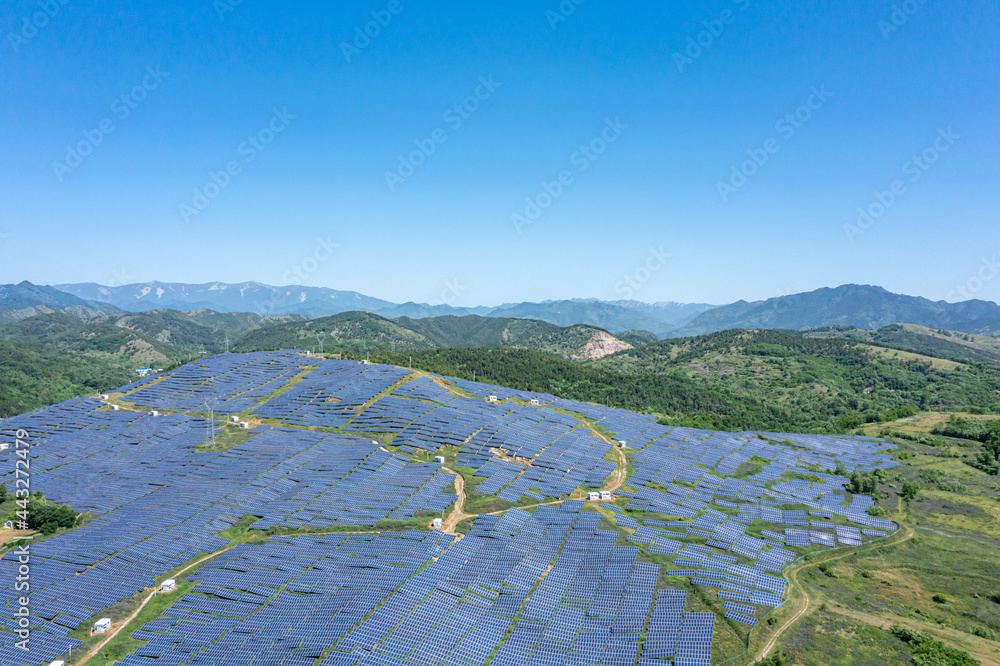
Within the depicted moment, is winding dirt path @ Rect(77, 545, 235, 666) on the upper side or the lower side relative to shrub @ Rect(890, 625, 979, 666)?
lower

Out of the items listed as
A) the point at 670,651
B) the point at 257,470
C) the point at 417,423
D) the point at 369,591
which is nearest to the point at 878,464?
the point at 670,651

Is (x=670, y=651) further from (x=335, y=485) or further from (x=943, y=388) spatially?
(x=943, y=388)

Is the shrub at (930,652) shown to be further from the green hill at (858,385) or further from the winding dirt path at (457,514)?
the green hill at (858,385)

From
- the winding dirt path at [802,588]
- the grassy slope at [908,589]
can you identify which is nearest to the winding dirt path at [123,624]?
the winding dirt path at [802,588]

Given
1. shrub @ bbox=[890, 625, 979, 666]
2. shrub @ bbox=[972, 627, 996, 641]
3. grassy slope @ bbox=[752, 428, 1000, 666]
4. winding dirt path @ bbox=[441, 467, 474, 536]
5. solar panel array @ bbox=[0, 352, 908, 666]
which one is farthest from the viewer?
winding dirt path @ bbox=[441, 467, 474, 536]

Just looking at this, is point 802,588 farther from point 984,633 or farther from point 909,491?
point 909,491

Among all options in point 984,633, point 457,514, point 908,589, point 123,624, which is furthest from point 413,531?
point 984,633

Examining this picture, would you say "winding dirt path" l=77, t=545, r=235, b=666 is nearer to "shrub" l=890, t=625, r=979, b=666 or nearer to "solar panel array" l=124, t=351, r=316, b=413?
"solar panel array" l=124, t=351, r=316, b=413

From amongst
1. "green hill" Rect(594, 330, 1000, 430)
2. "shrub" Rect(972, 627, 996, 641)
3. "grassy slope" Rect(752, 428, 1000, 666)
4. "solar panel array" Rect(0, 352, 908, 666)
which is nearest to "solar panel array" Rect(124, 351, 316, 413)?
"solar panel array" Rect(0, 352, 908, 666)
